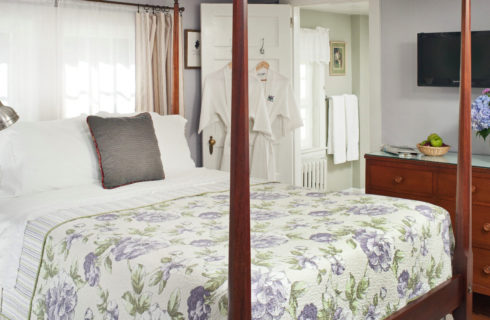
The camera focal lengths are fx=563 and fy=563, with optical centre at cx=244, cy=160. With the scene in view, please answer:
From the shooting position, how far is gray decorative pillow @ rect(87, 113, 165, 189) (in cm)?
321

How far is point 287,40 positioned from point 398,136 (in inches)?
49.9

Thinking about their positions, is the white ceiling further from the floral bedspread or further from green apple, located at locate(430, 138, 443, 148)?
the floral bedspread

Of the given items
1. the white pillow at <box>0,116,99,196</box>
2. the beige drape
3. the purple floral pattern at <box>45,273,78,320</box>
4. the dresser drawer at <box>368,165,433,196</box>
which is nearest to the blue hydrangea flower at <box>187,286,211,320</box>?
the purple floral pattern at <box>45,273,78,320</box>

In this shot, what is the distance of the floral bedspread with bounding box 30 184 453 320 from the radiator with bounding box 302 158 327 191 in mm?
3400

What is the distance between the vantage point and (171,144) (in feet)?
12.1

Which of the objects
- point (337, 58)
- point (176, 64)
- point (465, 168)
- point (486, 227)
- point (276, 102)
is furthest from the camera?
point (337, 58)

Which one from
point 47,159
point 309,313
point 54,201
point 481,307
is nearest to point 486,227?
point 481,307


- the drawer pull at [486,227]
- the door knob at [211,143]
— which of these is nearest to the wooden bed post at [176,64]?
the door knob at [211,143]

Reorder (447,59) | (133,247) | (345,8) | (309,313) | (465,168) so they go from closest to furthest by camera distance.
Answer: (309,313) < (133,247) < (465,168) < (447,59) < (345,8)

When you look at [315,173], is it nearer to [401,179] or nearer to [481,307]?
[401,179]

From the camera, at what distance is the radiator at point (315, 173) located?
6.24 m

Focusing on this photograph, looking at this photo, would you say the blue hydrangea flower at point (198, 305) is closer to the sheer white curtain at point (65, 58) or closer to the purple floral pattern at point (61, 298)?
the purple floral pattern at point (61, 298)

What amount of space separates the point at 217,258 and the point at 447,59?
9.16 ft

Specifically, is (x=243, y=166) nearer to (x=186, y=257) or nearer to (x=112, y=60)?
(x=186, y=257)
